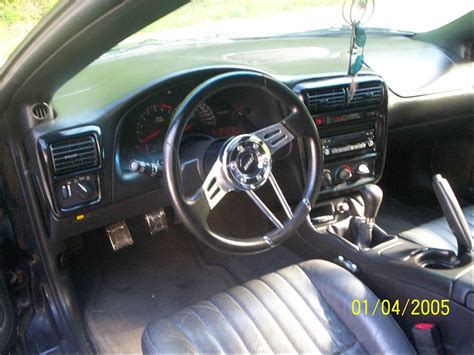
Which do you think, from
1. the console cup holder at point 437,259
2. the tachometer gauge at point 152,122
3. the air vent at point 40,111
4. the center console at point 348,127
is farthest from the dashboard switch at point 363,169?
the air vent at point 40,111

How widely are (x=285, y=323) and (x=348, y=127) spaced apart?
99 cm

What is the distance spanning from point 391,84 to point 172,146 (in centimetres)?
148

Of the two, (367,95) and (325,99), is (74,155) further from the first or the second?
(367,95)

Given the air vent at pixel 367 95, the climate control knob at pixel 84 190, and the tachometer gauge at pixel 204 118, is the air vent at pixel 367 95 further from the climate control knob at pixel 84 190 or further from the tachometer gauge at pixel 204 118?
the climate control knob at pixel 84 190

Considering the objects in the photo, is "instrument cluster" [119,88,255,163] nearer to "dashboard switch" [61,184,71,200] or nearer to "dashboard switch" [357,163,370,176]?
"dashboard switch" [61,184,71,200]

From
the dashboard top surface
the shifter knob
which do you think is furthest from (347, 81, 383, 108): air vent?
the shifter knob

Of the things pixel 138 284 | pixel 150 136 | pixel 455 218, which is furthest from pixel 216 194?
pixel 138 284

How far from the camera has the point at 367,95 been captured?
235 centimetres

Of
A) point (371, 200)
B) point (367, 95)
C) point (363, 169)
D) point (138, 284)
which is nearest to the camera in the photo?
point (371, 200)

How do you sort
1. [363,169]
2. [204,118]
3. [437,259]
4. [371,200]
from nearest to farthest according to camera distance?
[437,259] → [204,118] → [371,200] → [363,169]

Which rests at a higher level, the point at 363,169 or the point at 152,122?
the point at 152,122

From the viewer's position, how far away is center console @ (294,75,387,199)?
224cm

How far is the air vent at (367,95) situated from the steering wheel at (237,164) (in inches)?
24.6

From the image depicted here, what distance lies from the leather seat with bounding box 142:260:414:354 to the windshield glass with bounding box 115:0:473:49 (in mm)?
1074
